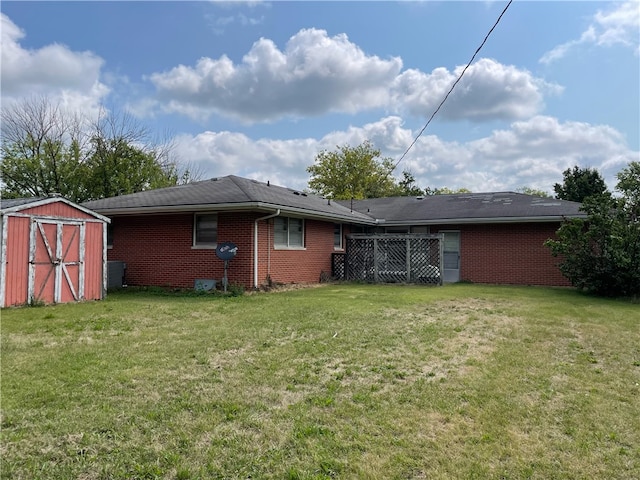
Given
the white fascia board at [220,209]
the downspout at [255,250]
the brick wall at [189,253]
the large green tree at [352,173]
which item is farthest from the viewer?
the large green tree at [352,173]

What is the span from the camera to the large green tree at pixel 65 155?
25.8 m

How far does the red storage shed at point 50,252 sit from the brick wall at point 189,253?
2404 millimetres

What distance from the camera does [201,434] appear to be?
10.2 ft

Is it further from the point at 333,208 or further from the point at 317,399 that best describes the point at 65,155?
the point at 317,399

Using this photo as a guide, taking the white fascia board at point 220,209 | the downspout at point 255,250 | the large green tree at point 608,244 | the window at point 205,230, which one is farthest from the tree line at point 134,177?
the window at point 205,230

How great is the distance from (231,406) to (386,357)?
7.09 feet

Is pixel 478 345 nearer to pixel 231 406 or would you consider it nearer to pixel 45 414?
pixel 231 406

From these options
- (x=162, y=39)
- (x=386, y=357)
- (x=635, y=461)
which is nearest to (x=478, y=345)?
(x=386, y=357)

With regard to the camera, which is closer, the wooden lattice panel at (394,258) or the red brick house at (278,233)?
the red brick house at (278,233)

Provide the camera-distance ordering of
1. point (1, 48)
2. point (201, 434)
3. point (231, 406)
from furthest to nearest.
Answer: point (1, 48)
point (231, 406)
point (201, 434)

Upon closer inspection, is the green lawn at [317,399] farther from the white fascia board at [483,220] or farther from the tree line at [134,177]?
the white fascia board at [483,220]

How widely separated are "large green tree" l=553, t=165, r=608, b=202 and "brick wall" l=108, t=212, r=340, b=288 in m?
26.1

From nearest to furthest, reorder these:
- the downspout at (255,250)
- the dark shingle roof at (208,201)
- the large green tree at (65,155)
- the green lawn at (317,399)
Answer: the green lawn at (317,399) → the dark shingle roof at (208,201) → the downspout at (255,250) → the large green tree at (65,155)

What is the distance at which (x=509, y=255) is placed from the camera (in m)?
15.7
